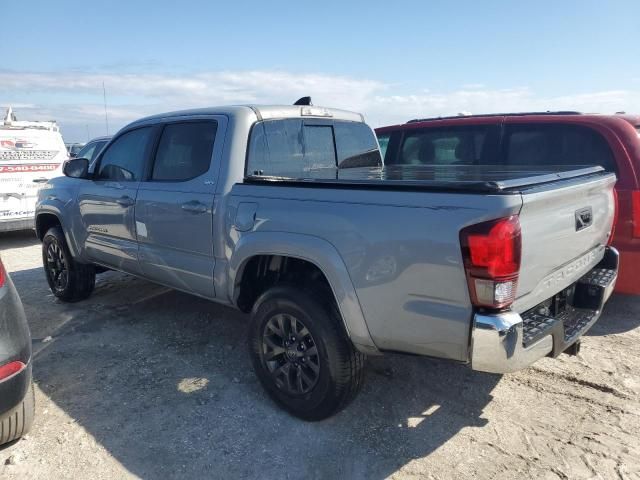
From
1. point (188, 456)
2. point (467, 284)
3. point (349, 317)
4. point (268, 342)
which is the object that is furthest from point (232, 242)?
point (467, 284)

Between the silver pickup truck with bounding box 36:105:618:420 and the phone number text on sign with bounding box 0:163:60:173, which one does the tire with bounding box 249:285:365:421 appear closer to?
the silver pickup truck with bounding box 36:105:618:420

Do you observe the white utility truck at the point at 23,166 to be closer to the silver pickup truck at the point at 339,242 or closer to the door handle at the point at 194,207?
the silver pickup truck at the point at 339,242

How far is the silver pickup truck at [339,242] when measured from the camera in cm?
228

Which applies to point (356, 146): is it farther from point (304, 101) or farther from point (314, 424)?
point (314, 424)

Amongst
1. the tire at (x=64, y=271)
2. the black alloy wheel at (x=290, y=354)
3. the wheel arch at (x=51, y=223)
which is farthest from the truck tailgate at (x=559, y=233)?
the tire at (x=64, y=271)

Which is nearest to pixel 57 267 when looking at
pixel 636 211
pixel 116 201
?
pixel 116 201

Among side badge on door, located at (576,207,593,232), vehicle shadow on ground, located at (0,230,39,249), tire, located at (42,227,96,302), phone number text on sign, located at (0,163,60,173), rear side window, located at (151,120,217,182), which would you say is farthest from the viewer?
vehicle shadow on ground, located at (0,230,39,249)

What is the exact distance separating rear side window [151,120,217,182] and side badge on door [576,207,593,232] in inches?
92.4

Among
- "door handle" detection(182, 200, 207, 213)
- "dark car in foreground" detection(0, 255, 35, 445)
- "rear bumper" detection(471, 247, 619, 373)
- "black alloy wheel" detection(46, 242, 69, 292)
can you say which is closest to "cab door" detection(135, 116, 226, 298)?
"door handle" detection(182, 200, 207, 213)

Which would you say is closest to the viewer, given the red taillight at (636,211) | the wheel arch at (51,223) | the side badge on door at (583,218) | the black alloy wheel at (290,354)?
the side badge on door at (583,218)

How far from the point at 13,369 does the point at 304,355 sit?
5.05ft

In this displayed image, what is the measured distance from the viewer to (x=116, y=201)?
170 inches

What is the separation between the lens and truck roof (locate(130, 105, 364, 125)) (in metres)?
3.54

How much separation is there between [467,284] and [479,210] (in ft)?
1.10
